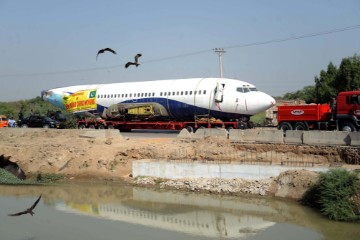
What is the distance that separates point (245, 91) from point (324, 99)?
94.8 feet

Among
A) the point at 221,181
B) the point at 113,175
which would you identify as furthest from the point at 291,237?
the point at 113,175

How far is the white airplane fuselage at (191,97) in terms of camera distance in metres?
28.5

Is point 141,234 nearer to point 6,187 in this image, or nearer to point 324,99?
point 6,187

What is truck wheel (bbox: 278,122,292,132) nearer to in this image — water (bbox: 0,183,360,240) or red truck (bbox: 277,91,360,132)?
red truck (bbox: 277,91,360,132)

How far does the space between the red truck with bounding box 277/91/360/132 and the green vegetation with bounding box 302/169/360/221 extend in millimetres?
10217

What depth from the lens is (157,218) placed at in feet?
53.0

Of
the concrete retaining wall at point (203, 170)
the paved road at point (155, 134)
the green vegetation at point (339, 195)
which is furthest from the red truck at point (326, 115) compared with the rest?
Result: the green vegetation at point (339, 195)

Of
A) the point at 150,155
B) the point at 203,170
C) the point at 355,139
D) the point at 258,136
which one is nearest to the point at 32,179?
the point at 150,155

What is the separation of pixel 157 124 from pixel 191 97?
3.65m

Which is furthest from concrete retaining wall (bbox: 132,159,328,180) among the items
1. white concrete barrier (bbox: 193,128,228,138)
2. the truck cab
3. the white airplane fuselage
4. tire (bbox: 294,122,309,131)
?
tire (bbox: 294,122,309,131)

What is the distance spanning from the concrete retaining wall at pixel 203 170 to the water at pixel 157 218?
1112mm

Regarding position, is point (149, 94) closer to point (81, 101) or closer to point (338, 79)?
point (81, 101)

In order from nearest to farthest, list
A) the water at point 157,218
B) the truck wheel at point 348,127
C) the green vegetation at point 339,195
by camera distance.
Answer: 1. the water at point 157,218
2. the green vegetation at point 339,195
3. the truck wheel at point 348,127

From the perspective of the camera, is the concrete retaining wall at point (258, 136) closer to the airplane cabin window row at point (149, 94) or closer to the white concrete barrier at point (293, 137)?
the white concrete barrier at point (293, 137)
